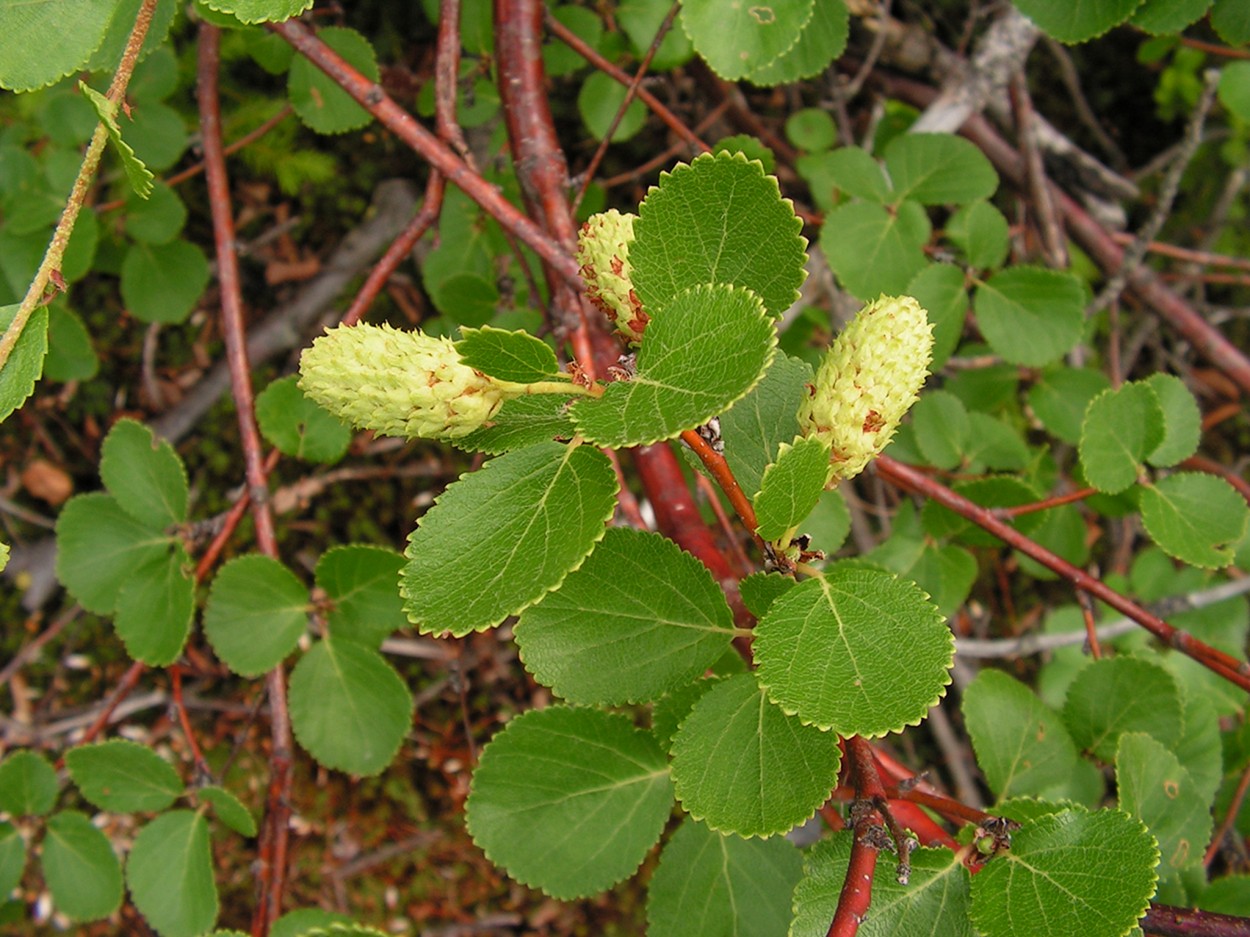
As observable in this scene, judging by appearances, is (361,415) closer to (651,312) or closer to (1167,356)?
(651,312)

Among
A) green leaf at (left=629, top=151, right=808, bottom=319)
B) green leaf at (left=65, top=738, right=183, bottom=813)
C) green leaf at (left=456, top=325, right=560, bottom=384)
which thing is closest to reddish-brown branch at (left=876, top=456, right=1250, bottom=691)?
green leaf at (left=629, top=151, right=808, bottom=319)

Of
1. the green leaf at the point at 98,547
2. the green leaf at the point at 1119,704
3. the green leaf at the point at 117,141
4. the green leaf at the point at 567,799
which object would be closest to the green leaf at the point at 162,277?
the green leaf at the point at 98,547

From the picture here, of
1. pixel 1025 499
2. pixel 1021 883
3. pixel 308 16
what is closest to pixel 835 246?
pixel 1025 499

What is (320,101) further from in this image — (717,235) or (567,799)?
(567,799)

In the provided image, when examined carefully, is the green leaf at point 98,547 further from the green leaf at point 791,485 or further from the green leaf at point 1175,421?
the green leaf at point 1175,421

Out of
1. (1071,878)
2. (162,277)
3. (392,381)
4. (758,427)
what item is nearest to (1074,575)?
(1071,878)

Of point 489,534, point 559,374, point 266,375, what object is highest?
point 559,374
